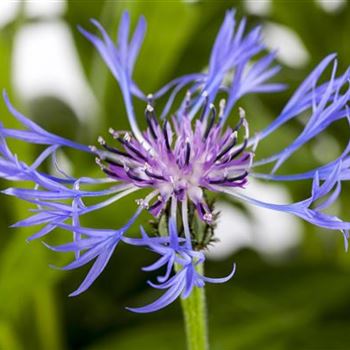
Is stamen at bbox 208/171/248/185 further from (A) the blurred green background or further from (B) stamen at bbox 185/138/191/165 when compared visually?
(A) the blurred green background

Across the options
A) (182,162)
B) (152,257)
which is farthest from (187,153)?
(152,257)

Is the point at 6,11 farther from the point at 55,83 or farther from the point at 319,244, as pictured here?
the point at 319,244

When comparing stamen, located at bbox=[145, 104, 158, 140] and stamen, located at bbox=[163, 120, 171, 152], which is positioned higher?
stamen, located at bbox=[145, 104, 158, 140]

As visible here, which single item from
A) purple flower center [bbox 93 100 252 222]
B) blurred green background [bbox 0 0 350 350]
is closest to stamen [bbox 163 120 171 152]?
purple flower center [bbox 93 100 252 222]

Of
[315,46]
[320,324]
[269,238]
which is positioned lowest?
[320,324]

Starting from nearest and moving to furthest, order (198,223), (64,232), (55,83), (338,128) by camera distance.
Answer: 1. (198,223)
2. (64,232)
3. (338,128)
4. (55,83)

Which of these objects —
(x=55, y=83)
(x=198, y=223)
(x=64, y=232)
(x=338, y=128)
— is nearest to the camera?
(x=198, y=223)

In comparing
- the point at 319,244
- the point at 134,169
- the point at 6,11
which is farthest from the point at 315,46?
the point at 134,169
